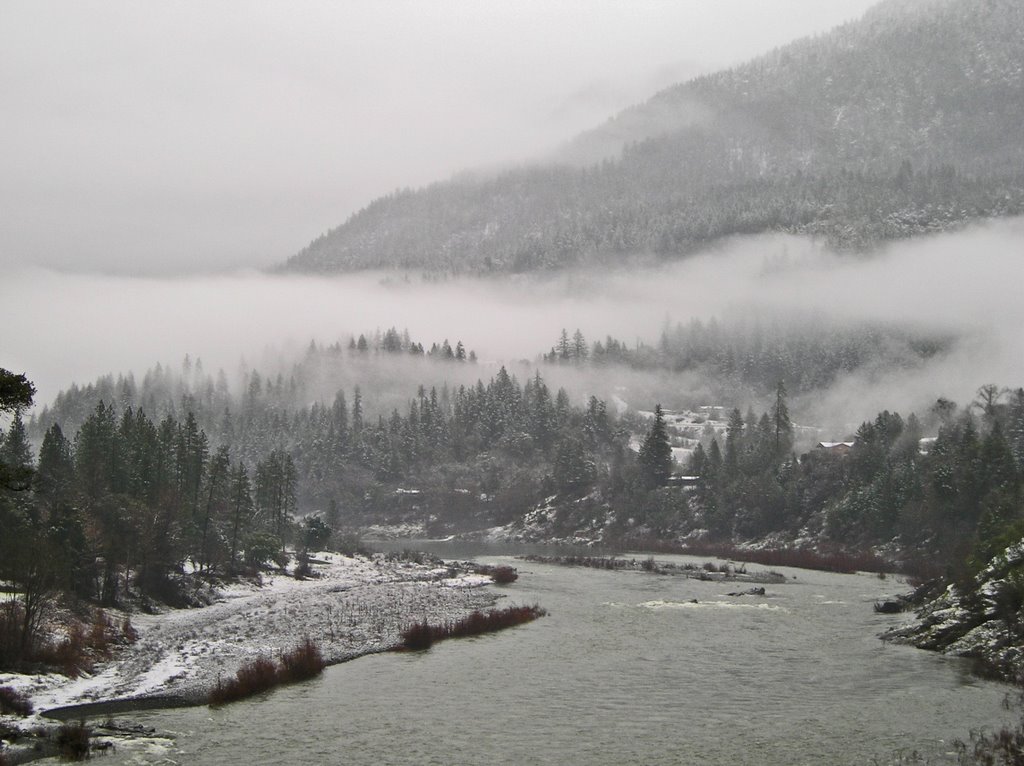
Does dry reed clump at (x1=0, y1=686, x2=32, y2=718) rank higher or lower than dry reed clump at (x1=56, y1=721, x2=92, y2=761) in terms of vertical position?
lower

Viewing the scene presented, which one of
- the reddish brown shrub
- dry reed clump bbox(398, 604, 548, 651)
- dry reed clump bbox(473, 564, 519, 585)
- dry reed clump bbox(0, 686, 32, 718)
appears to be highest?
dry reed clump bbox(0, 686, 32, 718)

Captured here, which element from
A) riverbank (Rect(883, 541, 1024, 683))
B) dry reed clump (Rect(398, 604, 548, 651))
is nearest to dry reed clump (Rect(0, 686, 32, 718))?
dry reed clump (Rect(398, 604, 548, 651))

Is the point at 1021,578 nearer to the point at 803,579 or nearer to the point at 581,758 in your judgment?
the point at 581,758

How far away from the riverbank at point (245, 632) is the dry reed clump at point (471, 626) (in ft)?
5.34

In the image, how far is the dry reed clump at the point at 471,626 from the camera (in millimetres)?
63375

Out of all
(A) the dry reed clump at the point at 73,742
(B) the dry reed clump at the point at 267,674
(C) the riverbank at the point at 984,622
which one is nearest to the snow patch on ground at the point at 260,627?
(B) the dry reed clump at the point at 267,674

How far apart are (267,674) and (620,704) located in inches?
761

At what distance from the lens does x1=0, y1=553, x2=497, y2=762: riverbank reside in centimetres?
4697

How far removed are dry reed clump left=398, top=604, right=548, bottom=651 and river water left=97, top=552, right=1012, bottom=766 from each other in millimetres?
1563

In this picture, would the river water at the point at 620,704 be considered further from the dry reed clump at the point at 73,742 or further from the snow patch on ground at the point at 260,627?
the snow patch on ground at the point at 260,627

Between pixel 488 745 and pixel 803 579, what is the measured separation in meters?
76.2

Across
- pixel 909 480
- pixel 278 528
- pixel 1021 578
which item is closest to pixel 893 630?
pixel 1021 578

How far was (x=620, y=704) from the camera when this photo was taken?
153 ft

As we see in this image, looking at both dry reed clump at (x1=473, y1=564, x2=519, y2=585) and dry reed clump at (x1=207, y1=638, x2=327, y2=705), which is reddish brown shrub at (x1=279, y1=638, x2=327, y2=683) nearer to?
dry reed clump at (x1=207, y1=638, x2=327, y2=705)
